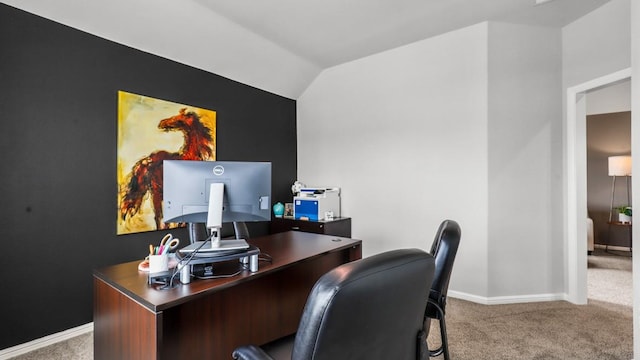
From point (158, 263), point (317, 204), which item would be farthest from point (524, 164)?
point (158, 263)

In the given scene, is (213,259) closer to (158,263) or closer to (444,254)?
(158,263)

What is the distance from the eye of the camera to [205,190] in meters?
1.54

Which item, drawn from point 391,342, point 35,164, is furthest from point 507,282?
point 35,164

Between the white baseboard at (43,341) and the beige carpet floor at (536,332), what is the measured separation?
0.16ft

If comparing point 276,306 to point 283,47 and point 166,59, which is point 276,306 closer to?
point 166,59

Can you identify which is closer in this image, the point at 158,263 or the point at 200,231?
the point at 158,263

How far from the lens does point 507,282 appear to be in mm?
3055

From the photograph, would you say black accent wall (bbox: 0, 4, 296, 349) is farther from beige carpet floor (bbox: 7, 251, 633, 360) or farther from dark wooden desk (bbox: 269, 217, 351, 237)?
dark wooden desk (bbox: 269, 217, 351, 237)

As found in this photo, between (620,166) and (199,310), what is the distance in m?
6.44

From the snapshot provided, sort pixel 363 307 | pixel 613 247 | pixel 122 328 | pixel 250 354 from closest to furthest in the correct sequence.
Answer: pixel 363 307 → pixel 250 354 → pixel 122 328 → pixel 613 247

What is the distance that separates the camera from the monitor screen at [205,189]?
1531 millimetres

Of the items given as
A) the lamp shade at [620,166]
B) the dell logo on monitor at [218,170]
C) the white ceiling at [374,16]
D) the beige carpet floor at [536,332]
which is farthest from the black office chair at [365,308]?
the lamp shade at [620,166]

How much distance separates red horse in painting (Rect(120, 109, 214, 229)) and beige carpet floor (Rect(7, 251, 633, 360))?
3.72 feet

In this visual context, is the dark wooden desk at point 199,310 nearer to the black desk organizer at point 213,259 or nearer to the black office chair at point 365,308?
the black desk organizer at point 213,259
